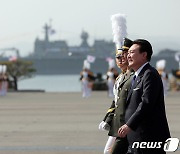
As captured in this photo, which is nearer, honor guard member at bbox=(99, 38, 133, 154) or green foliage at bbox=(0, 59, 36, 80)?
honor guard member at bbox=(99, 38, 133, 154)

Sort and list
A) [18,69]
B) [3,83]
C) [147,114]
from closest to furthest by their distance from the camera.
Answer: [147,114]
[3,83]
[18,69]

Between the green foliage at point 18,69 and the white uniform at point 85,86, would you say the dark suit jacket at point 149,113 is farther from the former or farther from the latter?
the green foliage at point 18,69

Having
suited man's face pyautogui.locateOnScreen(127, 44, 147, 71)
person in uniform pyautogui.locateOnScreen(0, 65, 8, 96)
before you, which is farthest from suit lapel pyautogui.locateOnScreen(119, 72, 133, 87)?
person in uniform pyautogui.locateOnScreen(0, 65, 8, 96)

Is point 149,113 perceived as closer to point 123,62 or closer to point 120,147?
point 120,147

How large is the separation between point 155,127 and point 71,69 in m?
152

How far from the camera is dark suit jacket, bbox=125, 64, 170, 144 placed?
17.4 ft

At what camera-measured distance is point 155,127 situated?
17.5 feet

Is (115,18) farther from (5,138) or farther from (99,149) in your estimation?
(5,138)

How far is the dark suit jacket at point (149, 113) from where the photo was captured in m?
5.29

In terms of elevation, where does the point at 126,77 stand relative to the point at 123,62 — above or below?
below

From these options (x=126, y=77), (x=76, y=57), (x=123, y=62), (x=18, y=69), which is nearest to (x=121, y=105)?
(x=126, y=77)

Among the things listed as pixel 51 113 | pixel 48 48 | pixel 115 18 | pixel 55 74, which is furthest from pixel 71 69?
pixel 115 18

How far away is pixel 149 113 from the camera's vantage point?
17.4ft

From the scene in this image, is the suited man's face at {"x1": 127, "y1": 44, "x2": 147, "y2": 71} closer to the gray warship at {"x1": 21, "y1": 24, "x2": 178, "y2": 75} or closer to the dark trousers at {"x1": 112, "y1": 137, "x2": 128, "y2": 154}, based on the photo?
the dark trousers at {"x1": 112, "y1": 137, "x2": 128, "y2": 154}
